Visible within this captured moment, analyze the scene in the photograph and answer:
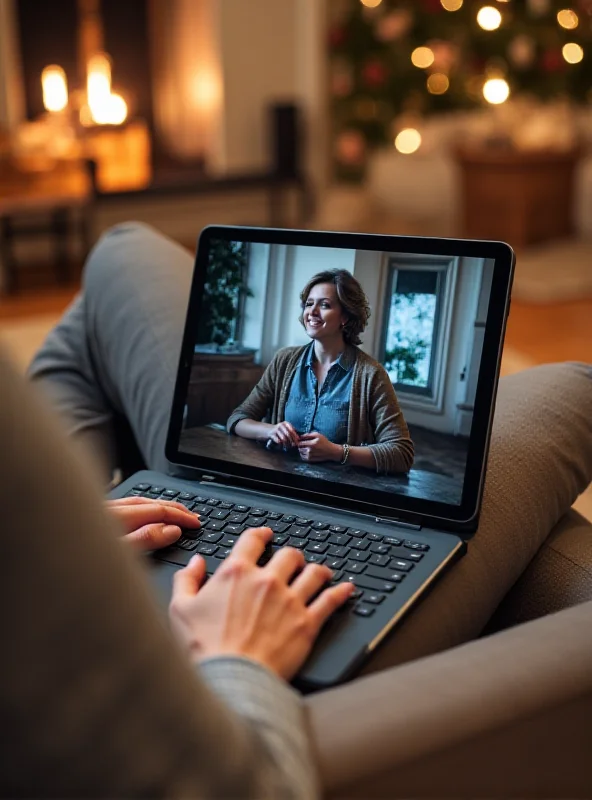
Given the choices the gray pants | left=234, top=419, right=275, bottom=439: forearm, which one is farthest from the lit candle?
left=234, top=419, right=275, bottom=439: forearm

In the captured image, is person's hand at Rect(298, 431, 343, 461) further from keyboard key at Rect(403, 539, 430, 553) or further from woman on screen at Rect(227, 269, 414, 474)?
keyboard key at Rect(403, 539, 430, 553)

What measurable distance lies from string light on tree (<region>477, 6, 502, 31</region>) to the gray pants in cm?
410

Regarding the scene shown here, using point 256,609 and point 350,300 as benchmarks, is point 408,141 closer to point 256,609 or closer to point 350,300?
point 350,300

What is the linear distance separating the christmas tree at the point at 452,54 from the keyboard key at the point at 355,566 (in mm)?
4634

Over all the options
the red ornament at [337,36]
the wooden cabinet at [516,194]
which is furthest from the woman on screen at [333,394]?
the red ornament at [337,36]

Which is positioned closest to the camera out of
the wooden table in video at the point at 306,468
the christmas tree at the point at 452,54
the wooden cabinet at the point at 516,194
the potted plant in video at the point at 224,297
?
the wooden table in video at the point at 306,468

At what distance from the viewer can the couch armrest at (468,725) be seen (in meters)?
0.46

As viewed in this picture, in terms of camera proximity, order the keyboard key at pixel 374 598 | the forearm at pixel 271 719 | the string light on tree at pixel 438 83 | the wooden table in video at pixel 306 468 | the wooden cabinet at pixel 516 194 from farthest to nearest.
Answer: the string light on tree at pixel 438 83 < the wooden cabinet at pixel 516 194 < the wooden table in video at pixel 306 468 < the keyboard key at pixel 374 598 < the forearm at pixel 271 719

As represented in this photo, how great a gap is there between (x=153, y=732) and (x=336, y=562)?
355 mm

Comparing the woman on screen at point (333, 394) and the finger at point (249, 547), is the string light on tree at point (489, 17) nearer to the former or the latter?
the woman on screen at point (333, 394)

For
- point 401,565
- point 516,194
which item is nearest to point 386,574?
point 401,565

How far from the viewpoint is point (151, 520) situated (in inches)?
29.0

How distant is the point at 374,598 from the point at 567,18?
4.90 meters

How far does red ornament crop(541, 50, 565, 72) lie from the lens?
4852 mm
